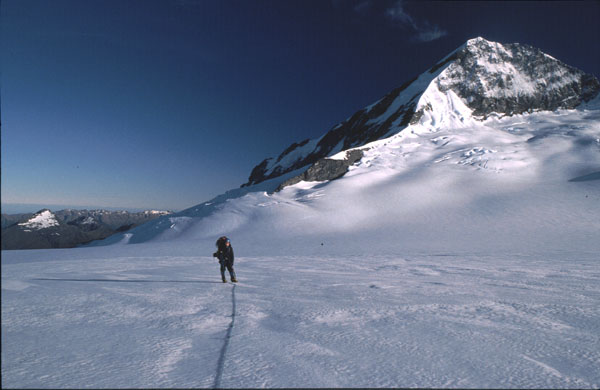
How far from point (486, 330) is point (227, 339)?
3.79m

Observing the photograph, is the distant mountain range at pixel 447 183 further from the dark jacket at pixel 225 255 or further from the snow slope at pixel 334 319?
the dark jacket at pixel 225 255

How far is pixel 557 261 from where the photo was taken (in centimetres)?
1105

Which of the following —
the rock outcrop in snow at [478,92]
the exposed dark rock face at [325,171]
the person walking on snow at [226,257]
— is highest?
the rock outcrop in snow at [478,92]

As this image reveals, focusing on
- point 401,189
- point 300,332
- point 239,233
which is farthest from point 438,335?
point 401,189

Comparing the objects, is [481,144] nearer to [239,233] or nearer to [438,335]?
[239,233]

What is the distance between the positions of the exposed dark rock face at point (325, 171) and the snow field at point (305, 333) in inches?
1224

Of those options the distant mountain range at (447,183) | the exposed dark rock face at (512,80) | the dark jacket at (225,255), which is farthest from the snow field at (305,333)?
the exposed dark rock face at (512,80)

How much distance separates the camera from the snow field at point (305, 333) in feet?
9.95

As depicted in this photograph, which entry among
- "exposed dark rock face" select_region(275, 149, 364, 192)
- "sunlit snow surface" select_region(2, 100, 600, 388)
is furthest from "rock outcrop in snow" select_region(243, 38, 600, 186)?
"sunlit snow surface" select_region(2, 100, 600, 388)

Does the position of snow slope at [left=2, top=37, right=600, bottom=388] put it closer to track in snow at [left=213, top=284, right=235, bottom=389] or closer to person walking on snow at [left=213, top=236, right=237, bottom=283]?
track in snow at [left=213, top=284, right=235, bottom=389]

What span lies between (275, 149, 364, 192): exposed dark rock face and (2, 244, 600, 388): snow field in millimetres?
31086

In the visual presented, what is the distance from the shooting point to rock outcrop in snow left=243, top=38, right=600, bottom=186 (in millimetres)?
59531

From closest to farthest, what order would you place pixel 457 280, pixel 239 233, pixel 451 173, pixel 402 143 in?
pixel 457 280 < pixel 239 233 < pixel 451 173 < pixel 402 143

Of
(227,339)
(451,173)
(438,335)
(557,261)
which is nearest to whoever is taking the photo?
(227,339)
